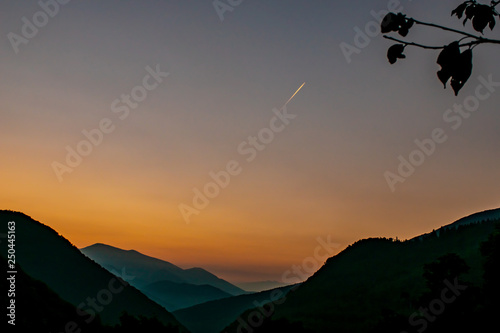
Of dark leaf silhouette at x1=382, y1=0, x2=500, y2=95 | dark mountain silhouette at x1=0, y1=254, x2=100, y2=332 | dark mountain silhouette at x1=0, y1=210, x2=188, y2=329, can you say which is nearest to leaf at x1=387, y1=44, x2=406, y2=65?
dark leaf silhouette at x1=382, y1=0, x2=500, y2=95

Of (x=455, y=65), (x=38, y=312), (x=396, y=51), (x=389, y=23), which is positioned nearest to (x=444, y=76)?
(x=455, y=65)

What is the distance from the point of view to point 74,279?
183250 mm

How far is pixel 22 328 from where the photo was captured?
49188mm

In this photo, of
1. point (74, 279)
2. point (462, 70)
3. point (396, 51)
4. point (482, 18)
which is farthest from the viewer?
point (74, 279)

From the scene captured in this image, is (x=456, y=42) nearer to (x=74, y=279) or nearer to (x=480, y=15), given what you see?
(x=480, y=15)

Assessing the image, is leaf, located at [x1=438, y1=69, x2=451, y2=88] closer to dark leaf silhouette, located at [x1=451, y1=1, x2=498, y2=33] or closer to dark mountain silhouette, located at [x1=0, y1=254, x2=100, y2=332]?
dark leaf silhouette, located at [x1=451, y1=1, x2=498, y2=33]

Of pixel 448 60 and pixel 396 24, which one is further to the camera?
pixel 396 24

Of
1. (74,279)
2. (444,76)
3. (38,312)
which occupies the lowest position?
(444,76)

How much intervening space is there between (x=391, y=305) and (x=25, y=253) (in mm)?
145985

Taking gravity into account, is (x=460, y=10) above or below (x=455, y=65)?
above

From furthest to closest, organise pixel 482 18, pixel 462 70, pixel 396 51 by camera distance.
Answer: pixel 396 51
pixel 482 18
pixel 462 70

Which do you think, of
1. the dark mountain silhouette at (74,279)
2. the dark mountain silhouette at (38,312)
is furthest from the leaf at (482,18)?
the dark mountain silhouette at (74,279)

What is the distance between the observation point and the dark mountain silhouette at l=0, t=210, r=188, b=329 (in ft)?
553

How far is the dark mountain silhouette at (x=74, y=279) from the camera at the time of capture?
168625mm
